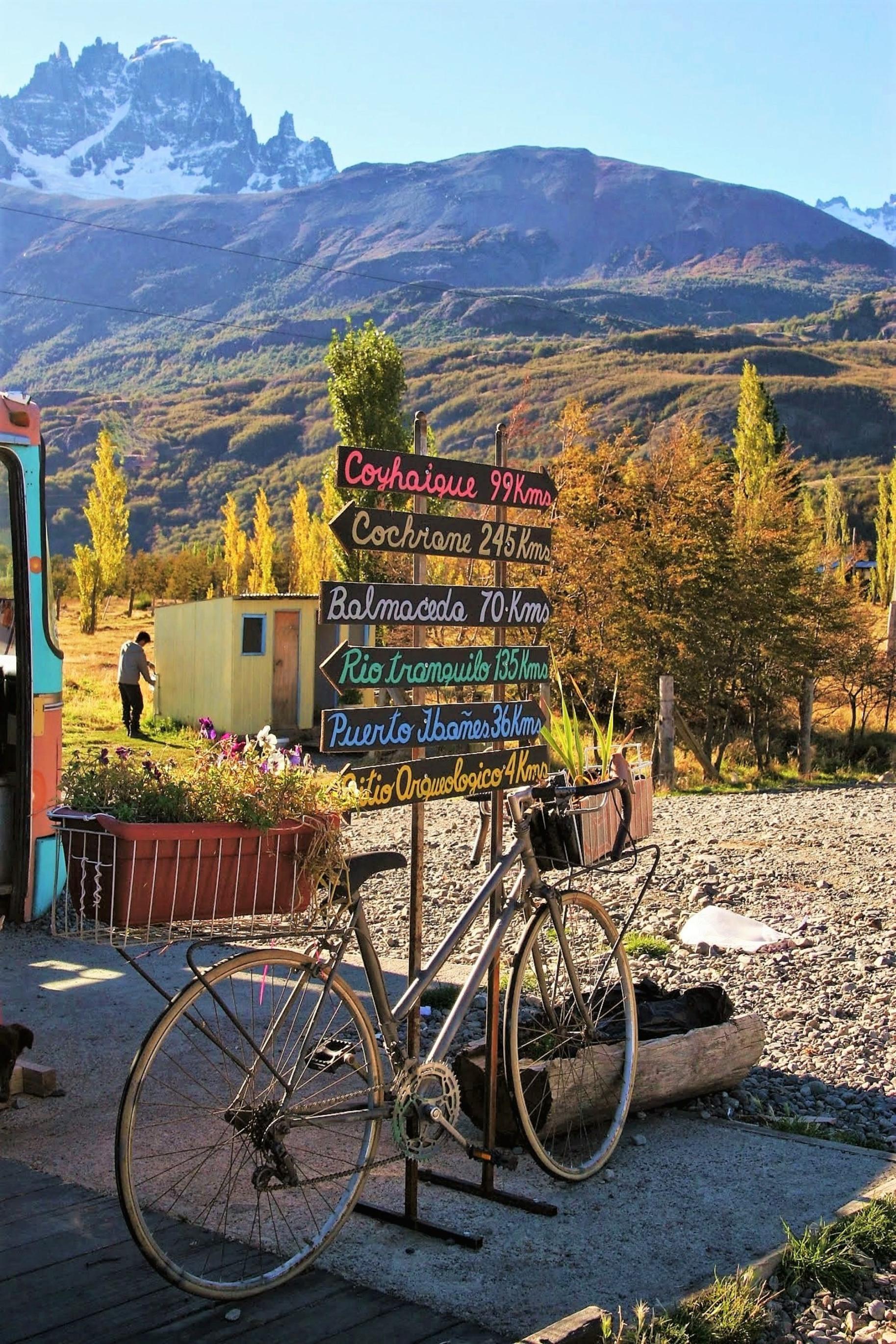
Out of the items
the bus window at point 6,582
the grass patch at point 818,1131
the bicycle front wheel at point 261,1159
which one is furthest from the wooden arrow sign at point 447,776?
the bus window at point 6,582

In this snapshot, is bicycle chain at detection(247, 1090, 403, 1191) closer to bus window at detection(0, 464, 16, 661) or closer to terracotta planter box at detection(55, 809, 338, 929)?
terracotta planter box at detection(55, 809, 338, 929)

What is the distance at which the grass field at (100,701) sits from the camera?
22.9 m

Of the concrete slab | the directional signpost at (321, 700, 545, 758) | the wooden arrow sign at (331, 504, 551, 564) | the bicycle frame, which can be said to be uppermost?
the wooden arrow sign at (331, 504, 551, 564)

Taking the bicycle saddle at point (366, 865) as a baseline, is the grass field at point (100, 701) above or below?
below

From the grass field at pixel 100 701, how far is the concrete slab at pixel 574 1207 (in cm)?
549

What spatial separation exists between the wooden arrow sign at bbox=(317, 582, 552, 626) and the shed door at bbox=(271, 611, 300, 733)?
72.1ft

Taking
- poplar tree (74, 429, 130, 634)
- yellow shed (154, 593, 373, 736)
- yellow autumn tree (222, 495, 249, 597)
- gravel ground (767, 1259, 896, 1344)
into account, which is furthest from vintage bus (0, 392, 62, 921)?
yellow autumn tree (222, 495, 249, 597)

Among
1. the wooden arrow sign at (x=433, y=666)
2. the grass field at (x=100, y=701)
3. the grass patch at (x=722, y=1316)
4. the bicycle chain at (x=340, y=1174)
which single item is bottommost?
the grass field at (x=100, y=701)

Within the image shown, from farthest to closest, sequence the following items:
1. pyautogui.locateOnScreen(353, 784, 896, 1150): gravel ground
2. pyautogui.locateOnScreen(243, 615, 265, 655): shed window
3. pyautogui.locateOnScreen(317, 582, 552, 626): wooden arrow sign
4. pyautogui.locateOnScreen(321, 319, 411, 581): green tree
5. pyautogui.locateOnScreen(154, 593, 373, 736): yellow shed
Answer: pyautogui.locateOnScreen(321, 319, 411, 581): green tree, pyautogui.locateOnScreen(243, 615, 265, 655): shed window, pyautogui.locateOnScreen(154, 593, 373, 736): yellow shed, pyautogui.locateOnScreen(353, 784, 896, 1150): gravel ground, pyautogui.locateOnScreen(317, 582, 552, 626): wooden arrow sign

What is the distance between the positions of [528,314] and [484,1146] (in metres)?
203

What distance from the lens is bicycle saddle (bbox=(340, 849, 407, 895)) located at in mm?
3774

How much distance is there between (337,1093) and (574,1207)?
93 centimetres

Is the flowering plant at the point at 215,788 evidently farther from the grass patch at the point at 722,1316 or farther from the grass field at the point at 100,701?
the grass field at the point at 100,701

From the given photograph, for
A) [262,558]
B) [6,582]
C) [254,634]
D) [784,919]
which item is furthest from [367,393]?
[6,582]
